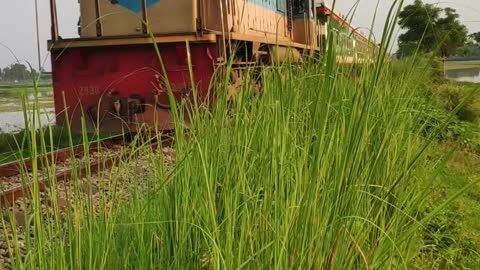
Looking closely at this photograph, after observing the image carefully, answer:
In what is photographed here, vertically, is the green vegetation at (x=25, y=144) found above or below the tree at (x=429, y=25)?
below

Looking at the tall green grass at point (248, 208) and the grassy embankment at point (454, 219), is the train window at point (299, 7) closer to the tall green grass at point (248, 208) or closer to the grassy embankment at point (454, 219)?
the grassy embankment at point (454, 219)

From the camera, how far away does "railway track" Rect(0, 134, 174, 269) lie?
1.74 metres

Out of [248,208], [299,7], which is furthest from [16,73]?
[299,7]

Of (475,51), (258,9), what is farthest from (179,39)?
(475,51)

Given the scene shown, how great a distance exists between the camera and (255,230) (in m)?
1.86

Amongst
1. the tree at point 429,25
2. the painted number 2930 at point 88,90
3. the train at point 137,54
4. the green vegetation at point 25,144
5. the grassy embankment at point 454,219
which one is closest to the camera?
the green vegetation at point 25,144

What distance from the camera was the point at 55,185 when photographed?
1.77 m

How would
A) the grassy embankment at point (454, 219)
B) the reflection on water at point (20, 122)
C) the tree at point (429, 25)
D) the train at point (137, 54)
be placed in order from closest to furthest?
the reflection on water at point (20, 122), the tree at point (429, 25), the grassy embankment at point (454, 219), the train at point (137, 54)

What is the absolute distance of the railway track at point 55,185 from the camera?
1.74 metres

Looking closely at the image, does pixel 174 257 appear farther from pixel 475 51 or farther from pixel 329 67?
pixel 475 51

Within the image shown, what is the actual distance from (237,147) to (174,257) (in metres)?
0.53

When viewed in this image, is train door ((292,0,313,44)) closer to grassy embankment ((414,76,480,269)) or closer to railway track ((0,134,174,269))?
railway track ((0,134,174,269))

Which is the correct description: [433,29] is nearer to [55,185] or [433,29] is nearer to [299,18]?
[55,185]

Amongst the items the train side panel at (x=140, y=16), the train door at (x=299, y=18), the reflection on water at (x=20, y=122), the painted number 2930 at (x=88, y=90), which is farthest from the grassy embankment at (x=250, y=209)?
the train door at (x=299, y=18)
